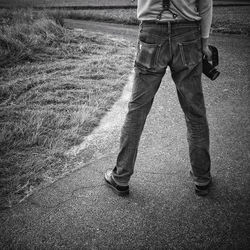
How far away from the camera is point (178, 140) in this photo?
3.00 meters

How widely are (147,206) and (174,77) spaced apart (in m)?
1.17

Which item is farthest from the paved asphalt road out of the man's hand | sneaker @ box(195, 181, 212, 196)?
the man's hand

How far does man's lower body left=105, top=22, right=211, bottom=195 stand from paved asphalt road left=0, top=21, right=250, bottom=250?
1.03 ft

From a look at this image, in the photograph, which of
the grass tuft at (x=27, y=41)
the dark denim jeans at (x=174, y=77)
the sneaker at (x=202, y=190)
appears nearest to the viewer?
the dark denim jeans at (x=174, y=77)

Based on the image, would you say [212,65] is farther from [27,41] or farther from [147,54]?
[27,41]

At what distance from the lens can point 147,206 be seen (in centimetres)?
208

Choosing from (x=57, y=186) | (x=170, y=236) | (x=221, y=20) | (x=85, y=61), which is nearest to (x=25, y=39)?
(x=85, y=61)

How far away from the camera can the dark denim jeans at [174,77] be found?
1651 millimetres

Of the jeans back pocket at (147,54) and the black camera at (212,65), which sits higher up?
the jeans back pocket at (147,54)

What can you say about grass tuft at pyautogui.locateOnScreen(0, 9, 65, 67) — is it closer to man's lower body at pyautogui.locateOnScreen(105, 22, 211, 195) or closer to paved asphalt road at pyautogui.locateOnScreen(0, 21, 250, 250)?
paved asphalt road at pyautogui.locateOnScreen(0, 21, 250, 250)

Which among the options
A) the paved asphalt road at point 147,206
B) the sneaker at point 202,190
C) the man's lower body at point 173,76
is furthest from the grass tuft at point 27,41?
the sneaker at point 202,190

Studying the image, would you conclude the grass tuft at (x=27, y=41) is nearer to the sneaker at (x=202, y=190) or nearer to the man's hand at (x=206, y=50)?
the man's hand at (x=206, y=50)

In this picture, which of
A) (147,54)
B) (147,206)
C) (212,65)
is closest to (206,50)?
(212,65)

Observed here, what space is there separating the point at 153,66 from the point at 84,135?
174 centimetres
